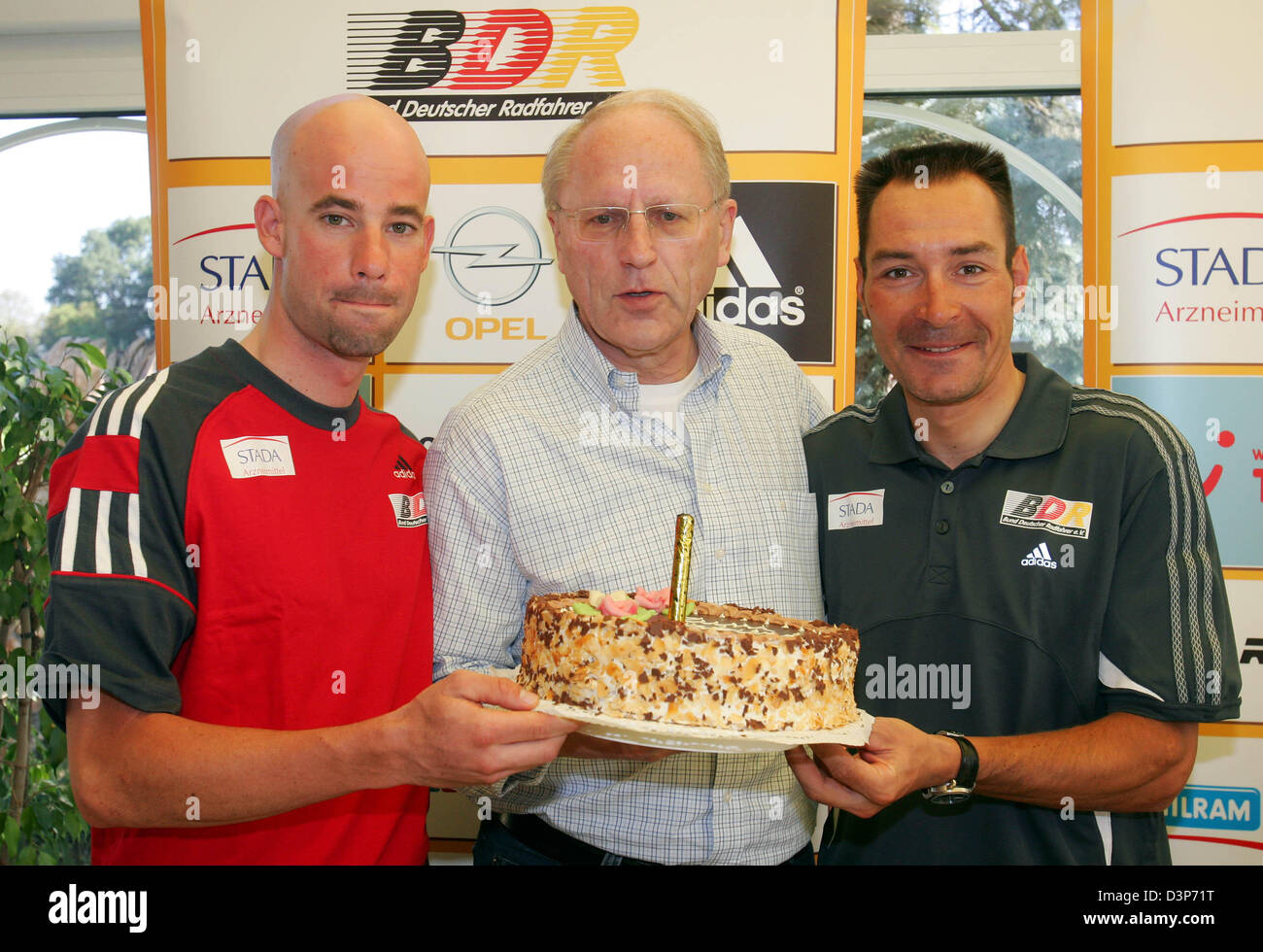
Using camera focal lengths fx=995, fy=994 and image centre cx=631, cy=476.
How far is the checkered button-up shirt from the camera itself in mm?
2500

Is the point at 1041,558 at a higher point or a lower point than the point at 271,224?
lower

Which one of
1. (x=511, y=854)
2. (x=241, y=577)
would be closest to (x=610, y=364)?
(x=241, y=577)

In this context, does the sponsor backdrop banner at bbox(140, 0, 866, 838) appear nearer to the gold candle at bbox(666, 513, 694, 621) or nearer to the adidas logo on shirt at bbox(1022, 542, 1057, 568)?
the adidas logo on shirt at bbox(1022, 542, 1057, 568)

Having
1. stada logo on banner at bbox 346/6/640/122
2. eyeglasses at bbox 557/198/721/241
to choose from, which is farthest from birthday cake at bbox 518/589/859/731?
stada logo on banner at bbox 346/6/640/122

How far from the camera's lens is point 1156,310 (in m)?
3.99

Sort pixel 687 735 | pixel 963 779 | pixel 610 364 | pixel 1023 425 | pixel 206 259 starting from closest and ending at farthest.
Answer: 1. pixel 687 735
2. pixel 963 779
3. pixel 1023 425
4. pixel 610 364
5. pixel 206 259

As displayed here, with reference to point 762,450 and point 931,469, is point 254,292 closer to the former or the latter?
point 762,450

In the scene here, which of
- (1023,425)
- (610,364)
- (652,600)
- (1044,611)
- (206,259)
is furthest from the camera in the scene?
(206,259)

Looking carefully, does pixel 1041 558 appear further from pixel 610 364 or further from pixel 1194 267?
pixel 1194 267

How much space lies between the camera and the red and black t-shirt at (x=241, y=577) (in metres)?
2.20

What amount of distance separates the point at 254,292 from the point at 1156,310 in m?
3.70

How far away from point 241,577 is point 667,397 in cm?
122

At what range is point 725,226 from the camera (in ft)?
9.41

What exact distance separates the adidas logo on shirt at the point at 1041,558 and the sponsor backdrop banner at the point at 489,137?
1.60m
